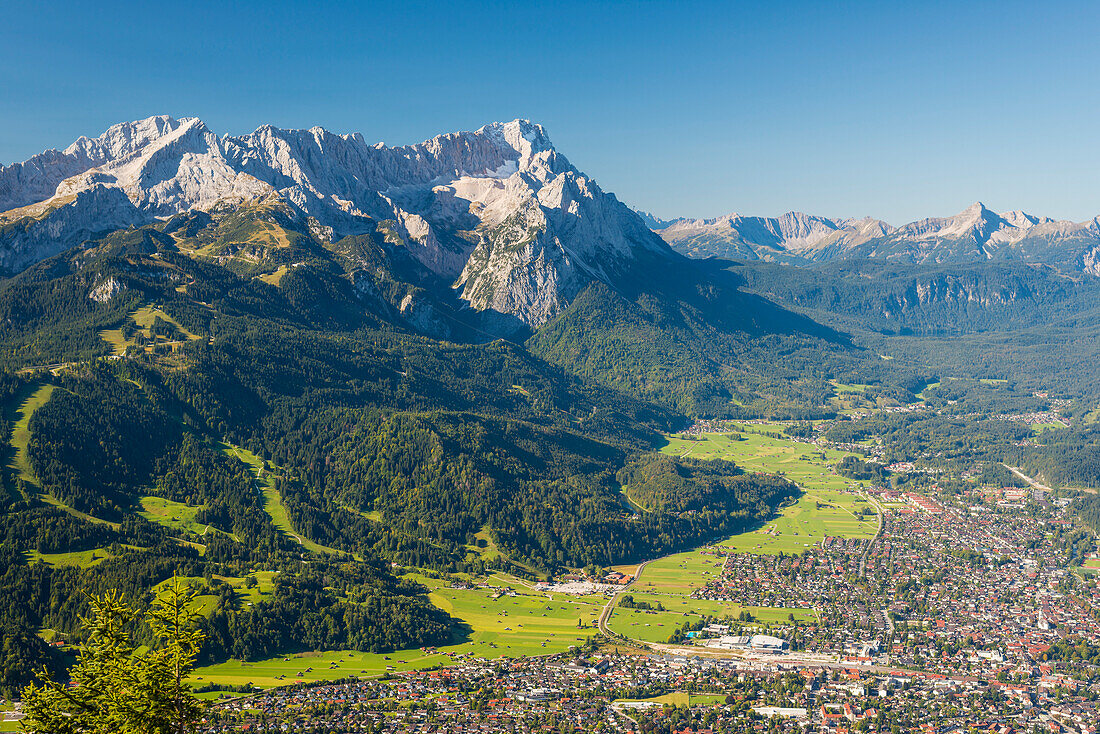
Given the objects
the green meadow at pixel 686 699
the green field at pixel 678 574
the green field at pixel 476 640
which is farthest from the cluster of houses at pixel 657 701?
the green field at pixel 678 574

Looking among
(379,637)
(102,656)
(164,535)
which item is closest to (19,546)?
(164,535)

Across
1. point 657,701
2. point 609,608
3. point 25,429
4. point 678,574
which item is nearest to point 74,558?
point 25,429

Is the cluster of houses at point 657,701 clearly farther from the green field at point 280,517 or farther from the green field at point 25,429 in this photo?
the green field at point 25,429

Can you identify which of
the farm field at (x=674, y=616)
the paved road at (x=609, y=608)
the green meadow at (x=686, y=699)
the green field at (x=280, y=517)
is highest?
the green field at (x=280, y=517)

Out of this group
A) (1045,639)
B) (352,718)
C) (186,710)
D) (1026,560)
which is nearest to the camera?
(186,710)

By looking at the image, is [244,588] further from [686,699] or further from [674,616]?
[686,699]

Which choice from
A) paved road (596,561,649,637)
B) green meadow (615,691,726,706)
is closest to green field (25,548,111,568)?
paved road (596,561,649,637)

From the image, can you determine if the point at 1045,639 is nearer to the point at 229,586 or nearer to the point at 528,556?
the point at 528,556

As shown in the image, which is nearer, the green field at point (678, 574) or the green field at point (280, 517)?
the green field at point (678, 574)

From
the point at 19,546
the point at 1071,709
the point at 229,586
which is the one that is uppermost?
the point at 19,546
